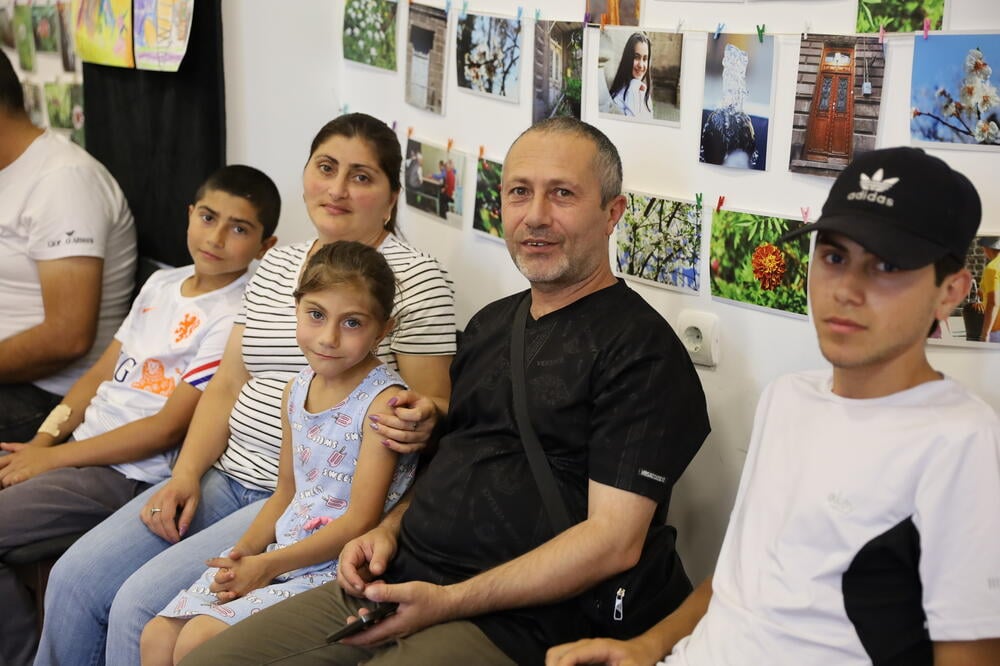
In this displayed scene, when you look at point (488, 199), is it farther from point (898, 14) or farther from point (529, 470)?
point (898, 14)

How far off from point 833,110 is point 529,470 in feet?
2.68

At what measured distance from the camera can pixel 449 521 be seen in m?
1.93

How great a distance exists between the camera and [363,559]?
1992 mm

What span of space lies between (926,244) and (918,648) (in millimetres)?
534

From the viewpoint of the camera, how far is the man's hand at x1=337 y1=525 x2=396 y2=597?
6.36ft

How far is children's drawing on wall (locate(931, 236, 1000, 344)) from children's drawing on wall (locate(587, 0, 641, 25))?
839 millimetres

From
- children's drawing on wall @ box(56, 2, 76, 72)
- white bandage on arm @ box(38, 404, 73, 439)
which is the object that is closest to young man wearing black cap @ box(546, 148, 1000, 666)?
white bandage on arm @ box(38, 404, 73, 439)

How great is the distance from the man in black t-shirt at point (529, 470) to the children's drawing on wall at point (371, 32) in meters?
1.02

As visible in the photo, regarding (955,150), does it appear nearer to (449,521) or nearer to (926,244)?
(926,244)

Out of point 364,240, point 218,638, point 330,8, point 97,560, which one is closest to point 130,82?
point 330,8

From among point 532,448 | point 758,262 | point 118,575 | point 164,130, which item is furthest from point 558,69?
point 164,130

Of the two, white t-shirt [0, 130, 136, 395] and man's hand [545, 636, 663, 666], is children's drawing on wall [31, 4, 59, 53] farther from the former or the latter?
man's hand [545, 636, 663, 666]

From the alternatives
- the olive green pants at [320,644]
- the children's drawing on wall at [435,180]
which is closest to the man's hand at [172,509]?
the olive green pants at [320,644]

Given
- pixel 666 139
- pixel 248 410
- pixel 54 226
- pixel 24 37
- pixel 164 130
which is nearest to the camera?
pixel 666 139
